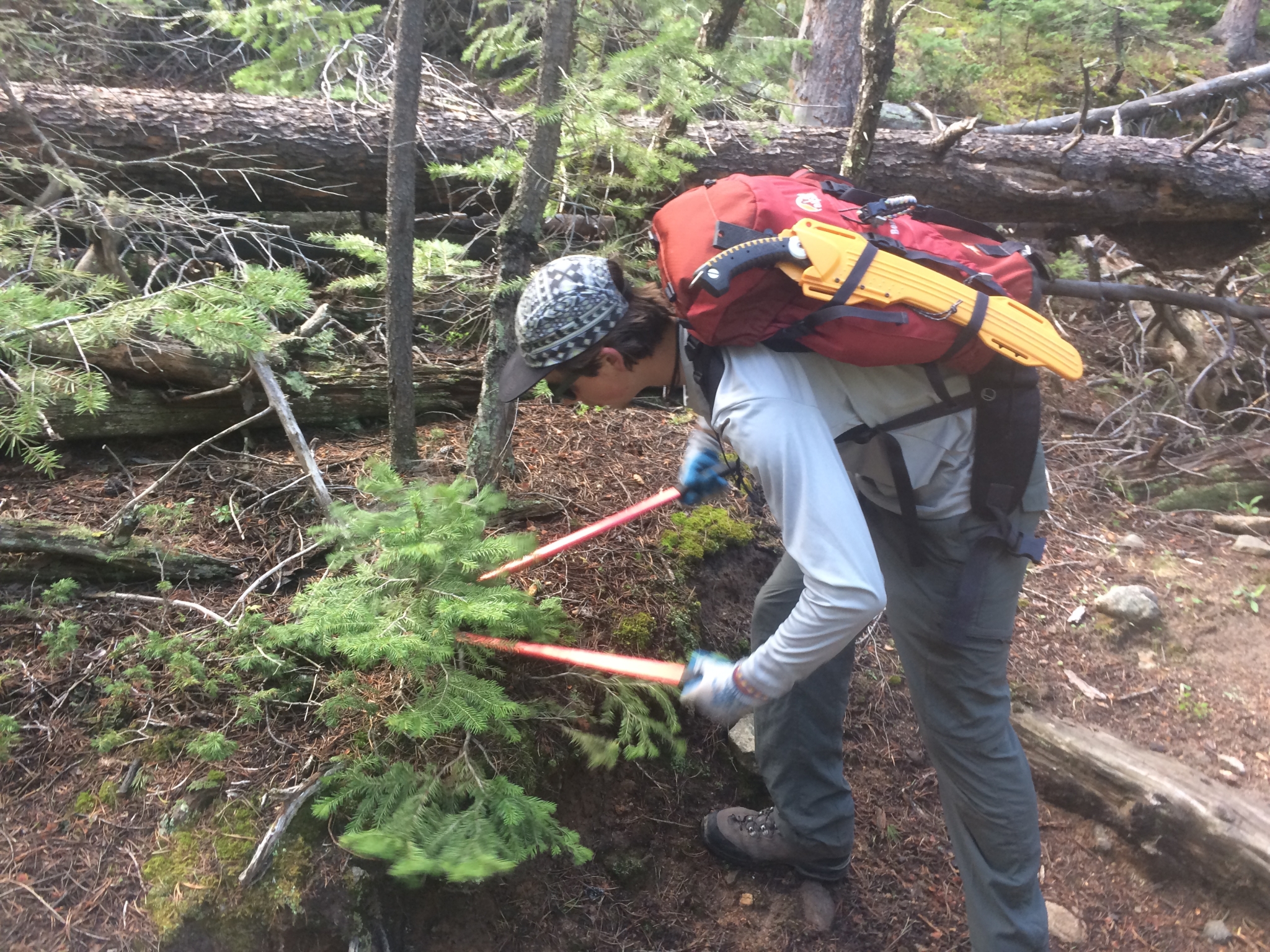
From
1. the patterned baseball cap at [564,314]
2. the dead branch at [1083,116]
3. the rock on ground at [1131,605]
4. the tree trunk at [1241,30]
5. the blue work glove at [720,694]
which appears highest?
the tree trunk at [1241,30]

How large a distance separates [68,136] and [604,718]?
14.9ft

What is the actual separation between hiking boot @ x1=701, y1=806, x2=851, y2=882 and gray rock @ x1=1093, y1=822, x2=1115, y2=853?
1.30 meters

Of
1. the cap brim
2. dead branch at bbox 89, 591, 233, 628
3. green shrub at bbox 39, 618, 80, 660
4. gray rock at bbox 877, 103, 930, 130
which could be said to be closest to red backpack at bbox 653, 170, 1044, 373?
the cap brim

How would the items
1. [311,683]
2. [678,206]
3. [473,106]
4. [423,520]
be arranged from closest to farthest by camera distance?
[678,206] → [423,520] → [311,683] → [473,106]

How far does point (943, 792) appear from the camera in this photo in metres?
2.48

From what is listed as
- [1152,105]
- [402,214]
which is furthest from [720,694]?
[1152,105]

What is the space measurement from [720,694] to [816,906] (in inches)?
60.2

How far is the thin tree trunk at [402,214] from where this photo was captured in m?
3.04

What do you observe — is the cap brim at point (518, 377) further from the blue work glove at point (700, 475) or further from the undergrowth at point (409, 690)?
the blue work glove at point (700, 475)

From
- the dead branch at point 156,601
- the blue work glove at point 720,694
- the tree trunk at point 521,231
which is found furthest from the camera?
the tree trunk at point 521,231

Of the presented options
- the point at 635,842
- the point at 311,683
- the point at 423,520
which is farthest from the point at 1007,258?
the point at 311,683

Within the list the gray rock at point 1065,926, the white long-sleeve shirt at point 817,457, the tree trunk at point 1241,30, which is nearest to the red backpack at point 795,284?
→ the white long-sleeve shirt at point 817,457

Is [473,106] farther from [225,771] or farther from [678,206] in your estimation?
[225,771]

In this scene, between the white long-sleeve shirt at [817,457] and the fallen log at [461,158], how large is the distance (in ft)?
6.74
